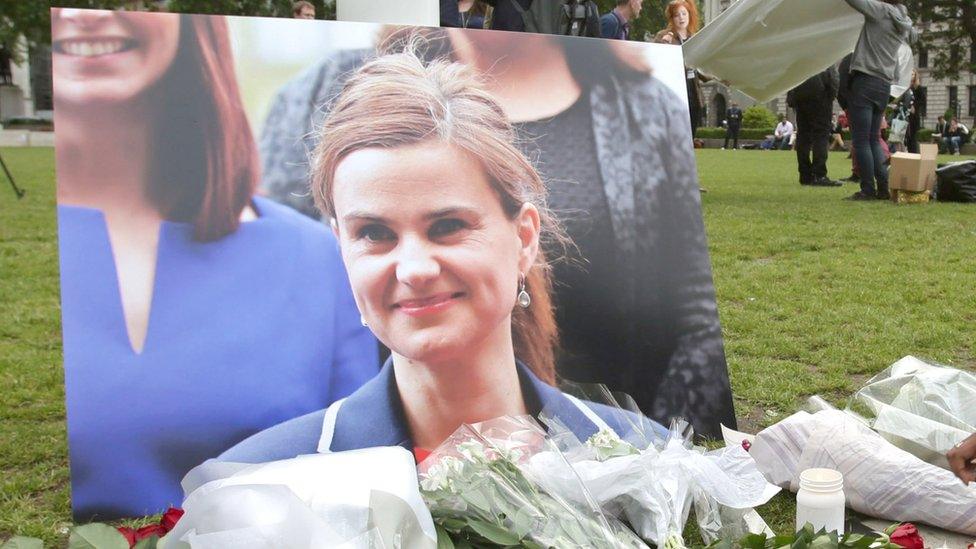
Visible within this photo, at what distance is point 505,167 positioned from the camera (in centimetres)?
312

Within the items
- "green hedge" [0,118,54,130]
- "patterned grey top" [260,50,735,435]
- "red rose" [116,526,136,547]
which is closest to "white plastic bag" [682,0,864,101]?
"patterned grey top" [260,50,735,435]

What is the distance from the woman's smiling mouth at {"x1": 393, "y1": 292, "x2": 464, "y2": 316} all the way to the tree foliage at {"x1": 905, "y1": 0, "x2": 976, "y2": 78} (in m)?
35.9

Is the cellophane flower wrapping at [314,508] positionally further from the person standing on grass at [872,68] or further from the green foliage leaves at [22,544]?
the person standing on grass at [872,68]

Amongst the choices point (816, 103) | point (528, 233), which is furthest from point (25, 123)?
point (528, 233)

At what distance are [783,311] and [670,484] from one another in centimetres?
289

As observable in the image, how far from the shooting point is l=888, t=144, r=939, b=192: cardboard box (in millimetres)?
9727

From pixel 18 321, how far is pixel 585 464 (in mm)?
3604

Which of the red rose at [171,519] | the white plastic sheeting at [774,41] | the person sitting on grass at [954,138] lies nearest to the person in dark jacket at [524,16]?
the white plastic sheeting at [774,41]

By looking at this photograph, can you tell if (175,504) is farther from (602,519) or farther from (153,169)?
(602,519)

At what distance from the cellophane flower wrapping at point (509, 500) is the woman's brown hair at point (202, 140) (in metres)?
0.91

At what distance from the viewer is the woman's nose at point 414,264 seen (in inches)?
115

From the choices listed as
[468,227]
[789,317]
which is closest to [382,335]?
[468,227]

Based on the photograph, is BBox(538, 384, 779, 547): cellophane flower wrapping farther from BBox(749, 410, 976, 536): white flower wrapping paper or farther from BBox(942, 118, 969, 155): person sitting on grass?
BBox(942, 118, 969, 155): person sitting on grass

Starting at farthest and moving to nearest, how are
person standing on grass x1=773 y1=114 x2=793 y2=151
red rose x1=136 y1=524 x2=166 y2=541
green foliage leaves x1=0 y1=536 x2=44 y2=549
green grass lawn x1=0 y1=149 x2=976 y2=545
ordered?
person standing on grass x1=773 y1=114 x2=793 y2=151
green grass lawn x1=0 y1=149 x2=976 y2=545
red rose x1=136 y1=524 x2=166 y2=541
green foliage leaves x1=0 y1=536 x2=44 y2=549
